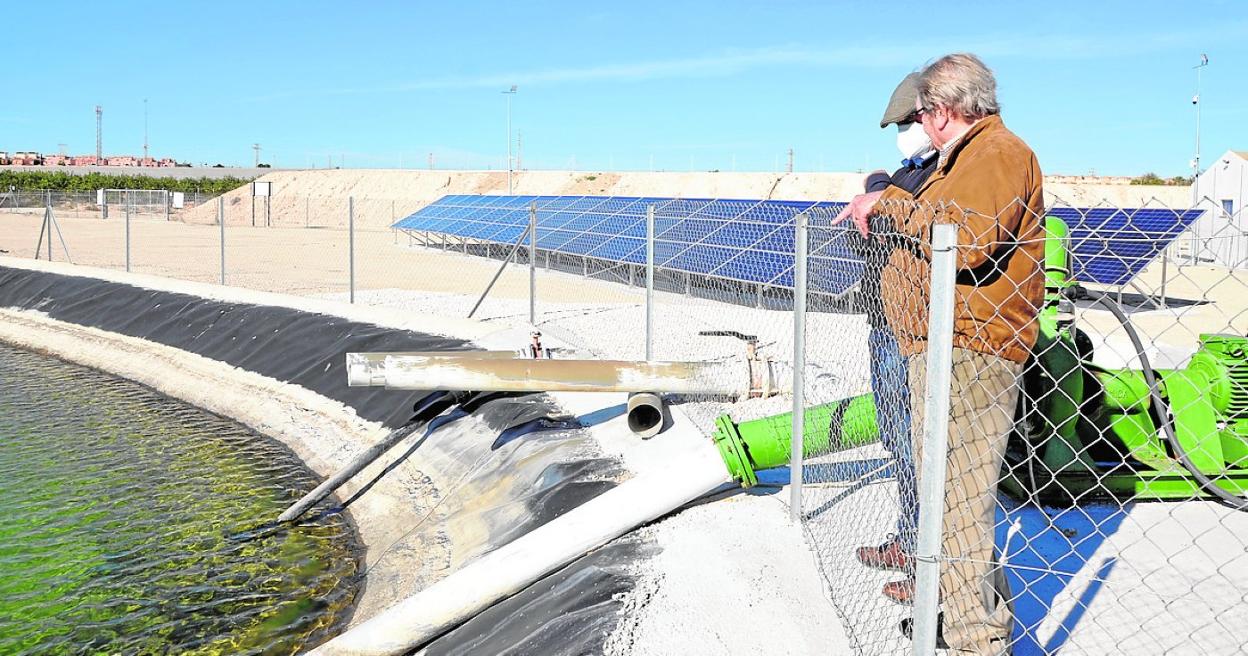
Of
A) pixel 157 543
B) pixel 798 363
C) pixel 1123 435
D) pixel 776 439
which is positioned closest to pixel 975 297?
pixel 798 363

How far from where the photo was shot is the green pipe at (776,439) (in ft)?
19.5

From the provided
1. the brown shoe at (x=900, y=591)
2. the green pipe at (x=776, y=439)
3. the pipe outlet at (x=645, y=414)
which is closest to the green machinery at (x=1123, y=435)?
the green pipe at (x=776, y=439)

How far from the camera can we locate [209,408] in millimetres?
13727

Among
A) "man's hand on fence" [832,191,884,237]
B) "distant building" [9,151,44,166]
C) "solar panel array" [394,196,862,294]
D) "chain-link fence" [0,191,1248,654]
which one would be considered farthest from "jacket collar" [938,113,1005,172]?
"distant building" [9,151,44,166]

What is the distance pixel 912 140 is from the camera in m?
4.89

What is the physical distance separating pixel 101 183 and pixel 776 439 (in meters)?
78.4

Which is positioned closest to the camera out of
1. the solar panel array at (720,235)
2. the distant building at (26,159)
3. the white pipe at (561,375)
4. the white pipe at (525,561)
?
the white pipe at (525,561)

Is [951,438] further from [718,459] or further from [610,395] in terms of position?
[610,395]

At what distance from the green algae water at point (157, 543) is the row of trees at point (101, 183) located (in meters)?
62.7

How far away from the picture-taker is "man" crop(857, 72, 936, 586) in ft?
15.0

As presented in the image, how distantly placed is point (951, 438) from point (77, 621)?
6025 mm

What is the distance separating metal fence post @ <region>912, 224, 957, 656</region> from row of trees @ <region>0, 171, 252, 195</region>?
72658mm

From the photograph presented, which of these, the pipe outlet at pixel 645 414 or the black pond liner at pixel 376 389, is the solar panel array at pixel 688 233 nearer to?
the pipe outlet at pixel 645 414

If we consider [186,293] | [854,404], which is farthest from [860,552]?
[186,293]
